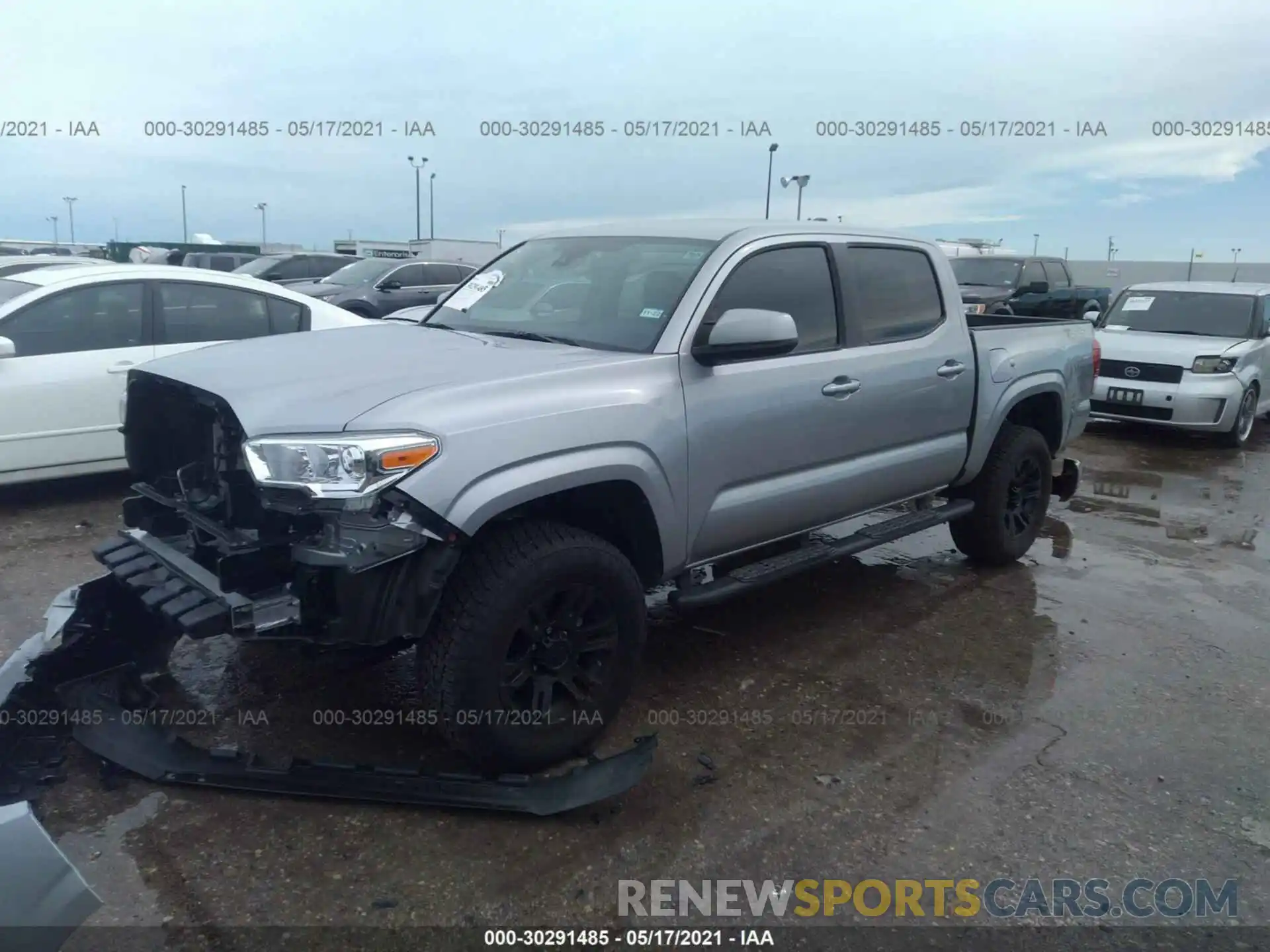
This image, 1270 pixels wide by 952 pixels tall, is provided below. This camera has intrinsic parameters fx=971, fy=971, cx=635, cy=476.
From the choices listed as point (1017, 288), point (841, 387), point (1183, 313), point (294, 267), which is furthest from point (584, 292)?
point (294, 267)

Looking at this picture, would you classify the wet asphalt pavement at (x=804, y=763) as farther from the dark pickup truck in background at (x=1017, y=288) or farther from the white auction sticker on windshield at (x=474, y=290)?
the dark pickup truck in background at (x=1017, y=288)

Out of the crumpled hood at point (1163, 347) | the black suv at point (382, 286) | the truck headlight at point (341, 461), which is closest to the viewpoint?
the truck headlight at point (341, 461)

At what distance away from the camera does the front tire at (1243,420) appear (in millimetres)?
10039

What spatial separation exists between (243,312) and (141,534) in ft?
12.3

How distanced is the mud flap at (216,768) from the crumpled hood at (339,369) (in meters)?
1.08

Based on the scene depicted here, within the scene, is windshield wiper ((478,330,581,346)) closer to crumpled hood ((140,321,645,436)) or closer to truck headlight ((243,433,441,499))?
crumpled hood ((140,321,645,436))

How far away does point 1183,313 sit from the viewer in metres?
10.9

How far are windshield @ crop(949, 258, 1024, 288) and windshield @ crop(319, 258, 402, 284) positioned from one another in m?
9.17

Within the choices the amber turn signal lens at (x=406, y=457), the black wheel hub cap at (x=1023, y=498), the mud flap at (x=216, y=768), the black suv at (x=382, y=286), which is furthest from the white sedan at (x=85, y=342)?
the black suv at (x=382, y=286)

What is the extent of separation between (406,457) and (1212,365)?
9.56 metres

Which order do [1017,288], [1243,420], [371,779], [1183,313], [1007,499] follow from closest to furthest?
1. [371,779]
2. [1007,499]
3. [1243,420]
4. [1183,313]
5. [1017,288]

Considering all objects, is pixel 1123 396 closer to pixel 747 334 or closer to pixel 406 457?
pixel 747 334

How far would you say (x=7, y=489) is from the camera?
6.64 metres

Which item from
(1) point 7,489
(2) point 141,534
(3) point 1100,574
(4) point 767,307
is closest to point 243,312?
(1) point 7,489
